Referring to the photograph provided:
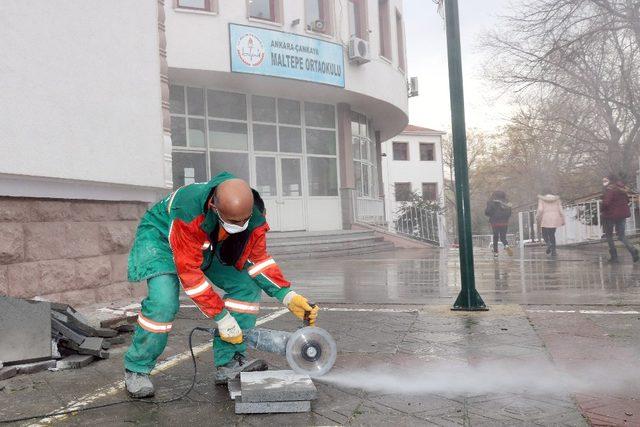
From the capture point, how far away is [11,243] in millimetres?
5238

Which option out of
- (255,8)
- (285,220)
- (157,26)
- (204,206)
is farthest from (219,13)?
(204,206)

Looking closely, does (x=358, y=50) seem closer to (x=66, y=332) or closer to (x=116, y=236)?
(x=116, y=236)

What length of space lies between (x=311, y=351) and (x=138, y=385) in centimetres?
101

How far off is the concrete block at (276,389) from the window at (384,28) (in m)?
19.0

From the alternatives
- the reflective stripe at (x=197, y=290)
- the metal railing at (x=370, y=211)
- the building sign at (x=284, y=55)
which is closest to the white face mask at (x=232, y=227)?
the reflective stripe at (x=197, y=290)

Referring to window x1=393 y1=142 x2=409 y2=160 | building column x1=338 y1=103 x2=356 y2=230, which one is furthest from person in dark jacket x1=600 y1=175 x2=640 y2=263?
window x1=393 y1=142 x2=409 y2=160

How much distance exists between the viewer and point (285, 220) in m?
19.1

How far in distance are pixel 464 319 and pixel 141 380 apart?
3180 mm

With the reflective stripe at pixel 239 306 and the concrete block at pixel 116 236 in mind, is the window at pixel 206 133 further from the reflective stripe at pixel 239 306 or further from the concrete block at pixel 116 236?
the reflective stripe at pixel 239 306

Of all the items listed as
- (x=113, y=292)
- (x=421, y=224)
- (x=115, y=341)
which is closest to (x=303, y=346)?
(x=115, y=341)

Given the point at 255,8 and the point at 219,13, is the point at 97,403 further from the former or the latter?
the point at 255,8

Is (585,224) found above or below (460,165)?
below

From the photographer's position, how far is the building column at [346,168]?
20.3 meters

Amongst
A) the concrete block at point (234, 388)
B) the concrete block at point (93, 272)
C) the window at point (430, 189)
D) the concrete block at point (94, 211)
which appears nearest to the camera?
the concrete block at point (234, 388)
